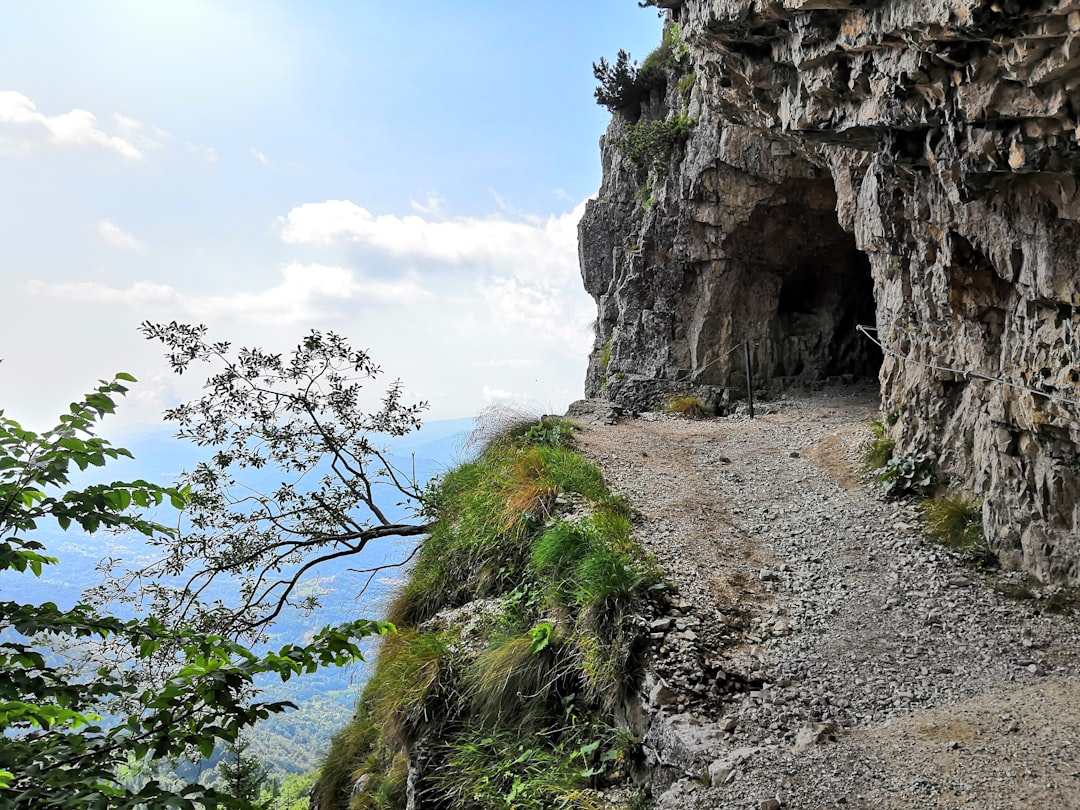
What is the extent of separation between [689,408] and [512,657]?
9.14 meters

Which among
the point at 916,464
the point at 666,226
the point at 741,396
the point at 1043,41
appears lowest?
the point at 916,464

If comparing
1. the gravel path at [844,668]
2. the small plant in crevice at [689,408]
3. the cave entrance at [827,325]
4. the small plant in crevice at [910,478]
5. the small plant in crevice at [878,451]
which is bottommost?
the gravel path at [844,668]

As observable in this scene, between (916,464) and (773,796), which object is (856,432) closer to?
(916,464)

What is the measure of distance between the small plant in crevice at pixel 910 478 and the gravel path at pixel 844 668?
0.61ft

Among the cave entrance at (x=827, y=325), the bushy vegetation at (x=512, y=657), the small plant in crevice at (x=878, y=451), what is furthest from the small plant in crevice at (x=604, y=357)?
the bushy vegetation at (x=512, y=657)

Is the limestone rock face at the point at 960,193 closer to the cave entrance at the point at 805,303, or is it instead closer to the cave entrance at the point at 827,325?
the cave entrance at the point at 805,303

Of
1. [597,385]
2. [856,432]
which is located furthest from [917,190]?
[597,385]

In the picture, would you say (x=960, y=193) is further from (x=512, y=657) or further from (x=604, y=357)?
(x=604, y=357)

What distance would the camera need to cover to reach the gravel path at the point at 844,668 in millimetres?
3430

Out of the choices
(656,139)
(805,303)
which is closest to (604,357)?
(805,303)

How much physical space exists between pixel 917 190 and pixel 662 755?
17.1ft

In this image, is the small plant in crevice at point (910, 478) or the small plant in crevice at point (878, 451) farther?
the small plant in crevice at point (878, 451)

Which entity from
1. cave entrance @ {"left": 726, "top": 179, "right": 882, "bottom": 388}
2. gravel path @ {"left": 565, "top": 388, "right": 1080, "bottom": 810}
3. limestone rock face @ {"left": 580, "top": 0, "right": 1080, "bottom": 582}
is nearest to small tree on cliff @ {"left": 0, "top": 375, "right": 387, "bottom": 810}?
gravel path @ {"left": 565, "top": 388, "right": 1080, "bottom": 810}

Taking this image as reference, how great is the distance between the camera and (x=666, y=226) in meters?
14.7
